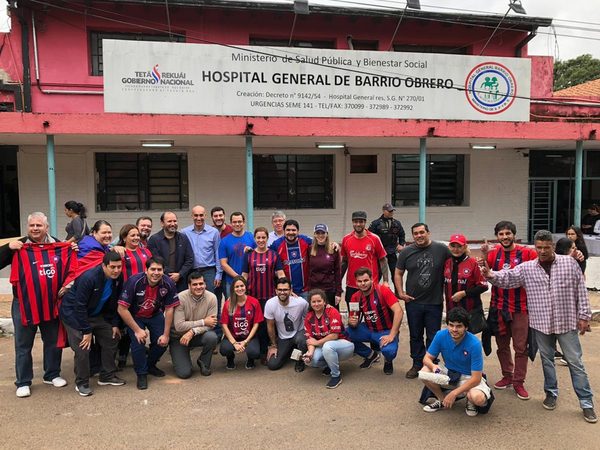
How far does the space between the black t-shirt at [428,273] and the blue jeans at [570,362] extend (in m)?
0.94

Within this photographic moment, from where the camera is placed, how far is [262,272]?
208 inches

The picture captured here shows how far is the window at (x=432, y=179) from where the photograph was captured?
11.9m

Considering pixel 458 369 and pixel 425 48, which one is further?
pixel 425 48

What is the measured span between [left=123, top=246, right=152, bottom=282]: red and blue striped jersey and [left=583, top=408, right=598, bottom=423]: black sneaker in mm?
4220

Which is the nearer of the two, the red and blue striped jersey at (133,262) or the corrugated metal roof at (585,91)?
the red and blue striped jersey at (133,262)

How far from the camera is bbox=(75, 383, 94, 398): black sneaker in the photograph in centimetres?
426

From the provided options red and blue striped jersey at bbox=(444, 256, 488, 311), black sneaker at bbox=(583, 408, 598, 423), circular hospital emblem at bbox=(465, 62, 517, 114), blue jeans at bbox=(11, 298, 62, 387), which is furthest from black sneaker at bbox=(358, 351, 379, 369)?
circular hospital emblem at bbox=(465, 62, 517, 114)

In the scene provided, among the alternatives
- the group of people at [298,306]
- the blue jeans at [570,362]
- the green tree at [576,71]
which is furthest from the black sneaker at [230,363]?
the green tree at [576,71]

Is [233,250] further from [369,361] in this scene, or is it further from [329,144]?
[329,144]

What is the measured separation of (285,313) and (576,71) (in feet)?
102

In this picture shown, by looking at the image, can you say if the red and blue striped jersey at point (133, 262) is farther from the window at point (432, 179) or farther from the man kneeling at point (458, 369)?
the window at point (432, 179)

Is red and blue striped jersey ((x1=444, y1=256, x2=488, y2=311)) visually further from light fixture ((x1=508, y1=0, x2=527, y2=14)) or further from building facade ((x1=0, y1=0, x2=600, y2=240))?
light fixture ((x1=508, y1=0, x2=527, y2=14))

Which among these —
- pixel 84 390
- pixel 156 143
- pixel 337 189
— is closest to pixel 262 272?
pixel 84 390

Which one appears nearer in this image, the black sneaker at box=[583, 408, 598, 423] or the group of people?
the black sneaker at box=[583, 408, 598, 423]
